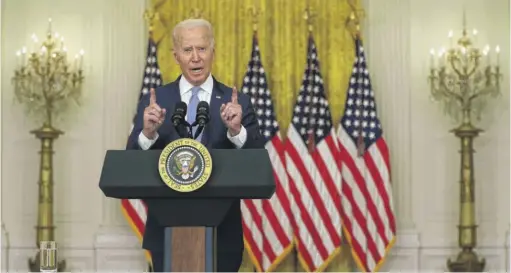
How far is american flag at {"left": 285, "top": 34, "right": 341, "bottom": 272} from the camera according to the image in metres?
8.70

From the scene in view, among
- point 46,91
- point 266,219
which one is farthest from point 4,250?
point 266,219

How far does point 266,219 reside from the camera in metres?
8.72

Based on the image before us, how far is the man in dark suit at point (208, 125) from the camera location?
4.11 meters

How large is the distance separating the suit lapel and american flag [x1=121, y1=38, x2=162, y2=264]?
4299 millimetres

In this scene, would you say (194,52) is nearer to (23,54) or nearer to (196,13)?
(196,13)

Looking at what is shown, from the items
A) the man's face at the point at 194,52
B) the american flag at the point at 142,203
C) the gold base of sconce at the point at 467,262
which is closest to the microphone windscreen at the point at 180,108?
the man's face at the point at 194,52

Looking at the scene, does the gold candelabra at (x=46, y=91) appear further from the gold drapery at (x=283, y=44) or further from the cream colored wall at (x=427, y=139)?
the cream colored wall at (x=427, y=139)

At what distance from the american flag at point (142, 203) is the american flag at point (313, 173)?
137 centimetres

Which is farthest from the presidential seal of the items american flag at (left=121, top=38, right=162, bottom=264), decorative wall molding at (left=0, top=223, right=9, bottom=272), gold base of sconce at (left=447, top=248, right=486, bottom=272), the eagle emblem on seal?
decorative wall molding at (left=0, top=223, right=9, bottom=272)

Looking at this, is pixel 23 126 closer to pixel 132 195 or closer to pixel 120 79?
pixel 120 79

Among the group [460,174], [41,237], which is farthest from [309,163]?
[41,237]

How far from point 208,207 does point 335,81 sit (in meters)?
5.52

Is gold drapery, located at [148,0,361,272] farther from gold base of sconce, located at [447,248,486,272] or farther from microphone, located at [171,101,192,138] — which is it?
microphone, located at [171,101,192,138]

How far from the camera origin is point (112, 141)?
29.6 ft
